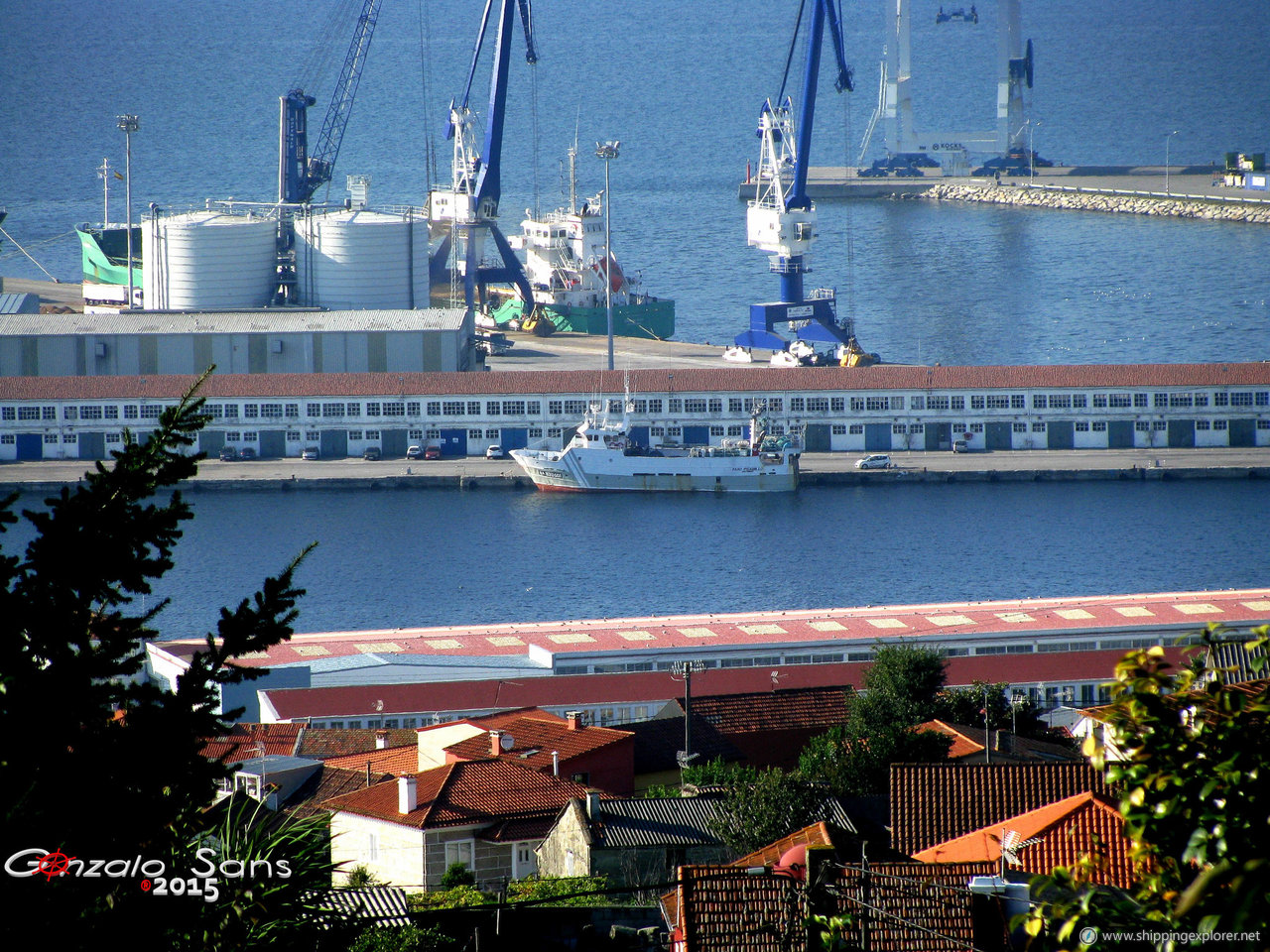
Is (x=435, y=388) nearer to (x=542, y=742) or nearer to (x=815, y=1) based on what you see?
(x=815, y=1)

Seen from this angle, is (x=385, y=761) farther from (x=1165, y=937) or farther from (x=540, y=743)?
(x=1165, y=937)

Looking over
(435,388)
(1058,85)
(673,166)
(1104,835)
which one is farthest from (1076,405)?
(1058,85)

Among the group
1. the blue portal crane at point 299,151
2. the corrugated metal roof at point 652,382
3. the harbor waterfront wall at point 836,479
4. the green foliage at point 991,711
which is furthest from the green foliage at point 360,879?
the blue portal crane at point 299,151

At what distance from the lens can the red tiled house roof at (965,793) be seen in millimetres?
7250

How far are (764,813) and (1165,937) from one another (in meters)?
5.31

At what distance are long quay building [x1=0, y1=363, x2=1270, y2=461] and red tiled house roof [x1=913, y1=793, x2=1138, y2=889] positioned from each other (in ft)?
63.3

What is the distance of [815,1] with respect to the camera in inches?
1284

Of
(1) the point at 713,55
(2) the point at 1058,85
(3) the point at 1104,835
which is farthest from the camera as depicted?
(1) the point at 713,55

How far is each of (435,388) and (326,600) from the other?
7264 mm

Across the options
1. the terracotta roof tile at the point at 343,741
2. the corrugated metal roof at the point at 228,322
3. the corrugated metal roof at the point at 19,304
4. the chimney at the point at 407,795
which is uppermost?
the corrugated metal roof at the point at 19,304

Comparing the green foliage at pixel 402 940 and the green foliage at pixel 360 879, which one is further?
Answer: the green foliage at pixel 360 879

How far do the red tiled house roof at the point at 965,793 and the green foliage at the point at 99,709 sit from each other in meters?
4.56

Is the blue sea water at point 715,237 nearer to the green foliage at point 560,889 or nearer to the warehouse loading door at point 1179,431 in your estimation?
the warehouse loading door at point 1179,431

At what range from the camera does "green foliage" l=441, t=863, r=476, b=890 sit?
25.9ft
